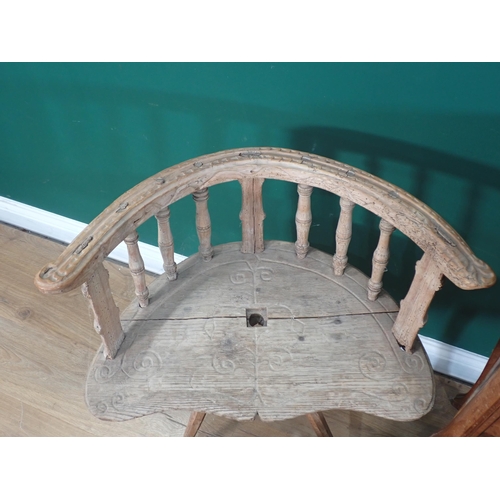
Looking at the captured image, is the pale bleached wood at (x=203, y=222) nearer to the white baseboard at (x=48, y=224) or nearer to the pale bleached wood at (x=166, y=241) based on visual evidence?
the pale bleached wood at (x=166, y=241)

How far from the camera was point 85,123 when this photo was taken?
1.62 m

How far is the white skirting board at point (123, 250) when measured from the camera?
1.60 m

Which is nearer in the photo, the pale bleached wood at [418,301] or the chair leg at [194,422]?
the pale bleached wood at [418,301]

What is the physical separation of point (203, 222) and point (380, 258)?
1.28ft

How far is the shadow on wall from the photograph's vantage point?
1.23 meters

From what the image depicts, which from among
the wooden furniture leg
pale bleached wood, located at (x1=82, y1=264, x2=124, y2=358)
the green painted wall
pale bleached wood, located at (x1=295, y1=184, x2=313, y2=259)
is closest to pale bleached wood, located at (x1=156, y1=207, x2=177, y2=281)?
pale bleached wood, located at (x1=82, y1=264, x2=124, y2=358)

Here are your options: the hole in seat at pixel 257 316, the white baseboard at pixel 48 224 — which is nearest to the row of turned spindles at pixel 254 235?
the hole in seat at pixel 257 316

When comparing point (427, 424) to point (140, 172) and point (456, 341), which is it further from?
point (140, 172)

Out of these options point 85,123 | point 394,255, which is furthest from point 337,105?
point 85,123

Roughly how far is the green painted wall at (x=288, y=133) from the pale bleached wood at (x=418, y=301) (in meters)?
0.32

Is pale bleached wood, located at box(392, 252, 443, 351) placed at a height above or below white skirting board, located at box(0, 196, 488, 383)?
above

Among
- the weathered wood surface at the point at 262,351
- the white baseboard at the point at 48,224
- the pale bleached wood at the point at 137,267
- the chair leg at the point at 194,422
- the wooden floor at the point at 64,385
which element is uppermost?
the pale bleached wood at the point at 137,267

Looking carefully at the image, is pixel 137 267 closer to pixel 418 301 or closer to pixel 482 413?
pixel 418 301

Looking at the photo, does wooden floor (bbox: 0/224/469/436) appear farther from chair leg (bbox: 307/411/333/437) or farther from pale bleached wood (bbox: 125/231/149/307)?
pale bleached wood (bbox: 125/231/149/307)
